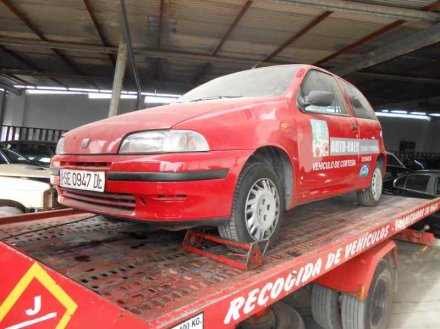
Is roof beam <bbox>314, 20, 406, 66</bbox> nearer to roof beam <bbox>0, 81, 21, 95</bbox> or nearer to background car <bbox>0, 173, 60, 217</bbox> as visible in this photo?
background car <bbox>0, 173, 60, 217</bbox>

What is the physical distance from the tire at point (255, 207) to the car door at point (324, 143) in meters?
0.37

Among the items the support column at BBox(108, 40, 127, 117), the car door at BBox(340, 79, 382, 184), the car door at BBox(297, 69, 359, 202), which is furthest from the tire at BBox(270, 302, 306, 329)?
the support column at BBox(108, 40, 127, 117)

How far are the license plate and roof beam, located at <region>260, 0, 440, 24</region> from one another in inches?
187

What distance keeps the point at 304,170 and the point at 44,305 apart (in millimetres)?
1775

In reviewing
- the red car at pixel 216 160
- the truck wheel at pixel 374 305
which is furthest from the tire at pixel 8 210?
the truck wheel at pixel 374 305

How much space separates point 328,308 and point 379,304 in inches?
21.0

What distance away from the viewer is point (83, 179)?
1983 mm

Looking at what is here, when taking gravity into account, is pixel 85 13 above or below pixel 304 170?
above

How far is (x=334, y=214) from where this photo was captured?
3.34 metres

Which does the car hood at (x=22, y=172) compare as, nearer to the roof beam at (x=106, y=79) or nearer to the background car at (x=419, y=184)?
the background car at (x=419, y=184)

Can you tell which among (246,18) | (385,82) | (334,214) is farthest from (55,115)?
(334,214)

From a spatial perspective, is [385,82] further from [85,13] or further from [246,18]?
[85,13]

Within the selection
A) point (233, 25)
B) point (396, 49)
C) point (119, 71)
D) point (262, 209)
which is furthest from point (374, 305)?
point (119, 71)

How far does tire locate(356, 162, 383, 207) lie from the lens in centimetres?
377
